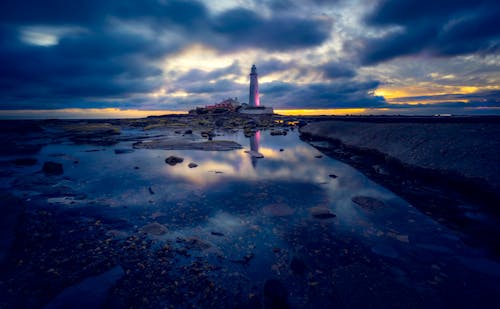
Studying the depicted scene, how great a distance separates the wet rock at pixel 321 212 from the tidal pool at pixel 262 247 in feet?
0.18

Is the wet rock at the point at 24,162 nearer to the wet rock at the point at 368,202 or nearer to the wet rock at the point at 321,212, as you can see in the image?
the wet rock at the point at 321,212

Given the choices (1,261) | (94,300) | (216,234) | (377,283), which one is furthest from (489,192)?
(1,261)

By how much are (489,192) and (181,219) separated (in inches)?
352

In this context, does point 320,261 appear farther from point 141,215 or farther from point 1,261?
point 1,261

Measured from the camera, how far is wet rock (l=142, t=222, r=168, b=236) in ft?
16.2

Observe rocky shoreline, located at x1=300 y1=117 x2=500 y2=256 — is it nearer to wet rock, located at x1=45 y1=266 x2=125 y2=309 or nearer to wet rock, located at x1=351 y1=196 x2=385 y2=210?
wet rock, located at x1=351 y1=196 x2=385 y2=210

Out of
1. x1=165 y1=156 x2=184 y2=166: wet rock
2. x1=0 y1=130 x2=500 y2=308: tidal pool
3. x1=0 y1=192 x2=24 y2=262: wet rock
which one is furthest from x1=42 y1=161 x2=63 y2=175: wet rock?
x1=165 y1=156 x2=184 y2=166: wet rock

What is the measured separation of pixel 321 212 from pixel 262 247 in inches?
94.7

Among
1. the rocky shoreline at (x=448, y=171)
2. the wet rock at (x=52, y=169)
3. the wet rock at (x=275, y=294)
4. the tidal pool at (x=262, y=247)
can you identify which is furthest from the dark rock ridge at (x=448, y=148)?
the wet rock at (x=52, y=169)

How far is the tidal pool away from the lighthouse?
8634cm

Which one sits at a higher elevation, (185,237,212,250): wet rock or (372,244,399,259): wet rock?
(185,237,212,250): wet rock

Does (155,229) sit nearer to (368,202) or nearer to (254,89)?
(368,202)

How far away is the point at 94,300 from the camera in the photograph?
305cm

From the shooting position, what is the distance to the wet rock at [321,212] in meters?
5.86
